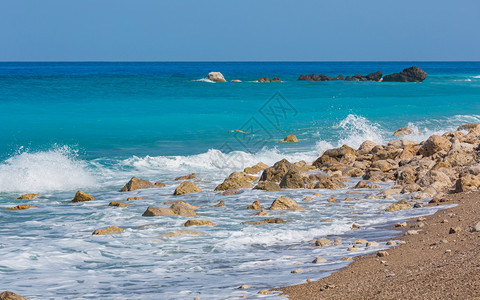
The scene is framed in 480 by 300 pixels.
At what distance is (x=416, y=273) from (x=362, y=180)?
6.64m

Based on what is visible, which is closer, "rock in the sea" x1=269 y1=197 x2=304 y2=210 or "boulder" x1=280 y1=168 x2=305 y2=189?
"rock in the sea" x1=269 y1=197 x2=304 y2=210

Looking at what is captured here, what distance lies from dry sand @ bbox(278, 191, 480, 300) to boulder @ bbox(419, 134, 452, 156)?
20.8 ft

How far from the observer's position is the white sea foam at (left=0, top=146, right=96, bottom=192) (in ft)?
39.9

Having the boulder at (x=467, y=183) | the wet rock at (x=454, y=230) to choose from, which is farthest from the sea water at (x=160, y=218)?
the boulder at (x=467, y=183)

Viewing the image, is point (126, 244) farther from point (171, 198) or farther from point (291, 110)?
point (291, 110)

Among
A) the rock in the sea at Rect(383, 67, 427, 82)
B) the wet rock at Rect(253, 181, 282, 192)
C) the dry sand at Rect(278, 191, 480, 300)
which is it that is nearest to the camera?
the dry sand at Rect(278, 191, 480, 300)

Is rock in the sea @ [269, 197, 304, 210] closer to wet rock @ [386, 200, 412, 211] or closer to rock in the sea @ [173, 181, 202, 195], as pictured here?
wet rock @ [386, 200, 412, 211]

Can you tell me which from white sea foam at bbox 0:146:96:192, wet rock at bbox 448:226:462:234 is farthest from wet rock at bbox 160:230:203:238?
white sea foam at bbox 0:146:96:192

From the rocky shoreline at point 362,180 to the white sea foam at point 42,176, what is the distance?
130 cm

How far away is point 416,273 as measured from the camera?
4.72m

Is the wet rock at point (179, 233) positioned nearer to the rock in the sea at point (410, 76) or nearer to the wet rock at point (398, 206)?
the wet rock at point (398, 206)

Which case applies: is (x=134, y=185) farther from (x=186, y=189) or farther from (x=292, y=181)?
(x=292, y=181)

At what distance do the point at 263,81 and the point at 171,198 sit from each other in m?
54.4

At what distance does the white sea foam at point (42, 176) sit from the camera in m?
12.2
